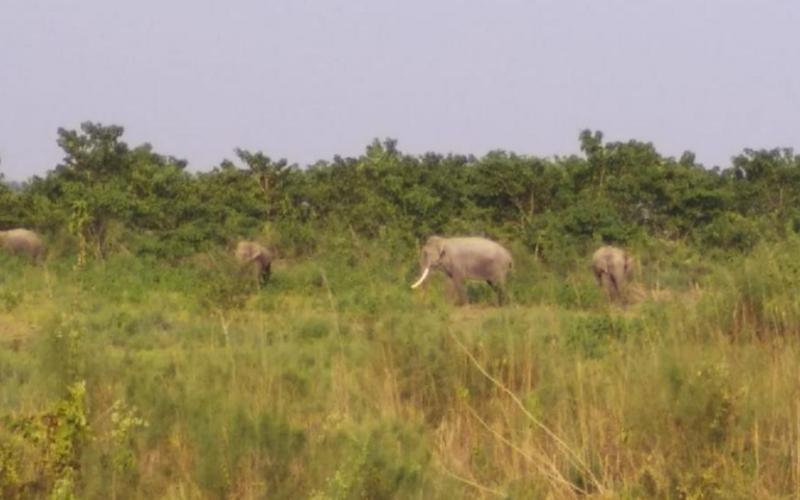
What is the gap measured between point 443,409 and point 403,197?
12.0 meters

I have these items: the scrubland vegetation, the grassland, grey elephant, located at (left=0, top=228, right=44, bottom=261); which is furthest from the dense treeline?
the grassland

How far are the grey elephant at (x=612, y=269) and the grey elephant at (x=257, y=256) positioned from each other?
3770 mm

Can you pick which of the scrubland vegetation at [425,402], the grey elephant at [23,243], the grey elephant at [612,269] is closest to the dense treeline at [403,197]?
the grey elephant at [23,243]

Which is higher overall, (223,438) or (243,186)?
(243,186)

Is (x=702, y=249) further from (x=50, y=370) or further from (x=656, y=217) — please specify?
(x=50, y=370)

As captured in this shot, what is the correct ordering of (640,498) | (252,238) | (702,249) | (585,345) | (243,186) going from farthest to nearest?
(243,186), (252,238), (702,249), (585,345), (640,498)

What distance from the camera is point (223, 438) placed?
5.47 metres

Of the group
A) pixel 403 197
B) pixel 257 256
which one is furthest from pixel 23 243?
pixel 403 197

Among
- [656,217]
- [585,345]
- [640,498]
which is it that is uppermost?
[656,217]

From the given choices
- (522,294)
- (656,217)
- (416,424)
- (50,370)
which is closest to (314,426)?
(416,424)

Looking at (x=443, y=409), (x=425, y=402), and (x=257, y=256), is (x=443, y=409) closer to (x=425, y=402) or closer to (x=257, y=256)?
(x=425, y=402)

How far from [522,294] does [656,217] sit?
14.2 feet

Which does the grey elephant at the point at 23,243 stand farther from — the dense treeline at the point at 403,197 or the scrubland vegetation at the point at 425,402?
the scrubland vegetation at the point at 425,402

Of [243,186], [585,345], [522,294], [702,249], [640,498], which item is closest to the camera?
[640,498]
